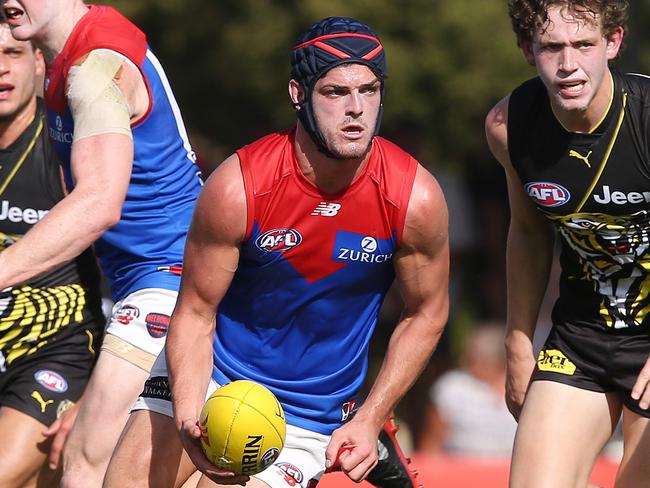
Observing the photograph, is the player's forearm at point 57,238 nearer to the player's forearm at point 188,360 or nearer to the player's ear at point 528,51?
the player's forearm at point 188,360

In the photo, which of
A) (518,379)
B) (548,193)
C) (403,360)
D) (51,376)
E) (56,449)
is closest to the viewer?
(403,360)

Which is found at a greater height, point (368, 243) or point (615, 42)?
point (615, 42)

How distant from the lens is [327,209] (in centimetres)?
482

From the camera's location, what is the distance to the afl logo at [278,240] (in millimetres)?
4785

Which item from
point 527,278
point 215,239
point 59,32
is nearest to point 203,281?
point 215,239

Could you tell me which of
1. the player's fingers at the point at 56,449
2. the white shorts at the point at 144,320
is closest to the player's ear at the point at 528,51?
the white shorts at the point at 144,320

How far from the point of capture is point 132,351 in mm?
5410

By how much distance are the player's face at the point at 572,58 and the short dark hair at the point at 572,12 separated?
0.06ft

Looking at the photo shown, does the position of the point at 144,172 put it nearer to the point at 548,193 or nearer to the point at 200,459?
the point at 200,459

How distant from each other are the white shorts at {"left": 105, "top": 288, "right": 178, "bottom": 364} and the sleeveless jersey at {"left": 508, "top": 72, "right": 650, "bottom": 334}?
1611 millimetres

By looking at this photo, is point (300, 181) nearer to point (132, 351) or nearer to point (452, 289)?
point (132, 351)

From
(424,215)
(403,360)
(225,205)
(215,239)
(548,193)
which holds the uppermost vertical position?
(548,193)

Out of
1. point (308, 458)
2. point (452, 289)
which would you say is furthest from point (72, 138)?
point (452, 289)

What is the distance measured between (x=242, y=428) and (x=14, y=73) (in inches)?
96.3
